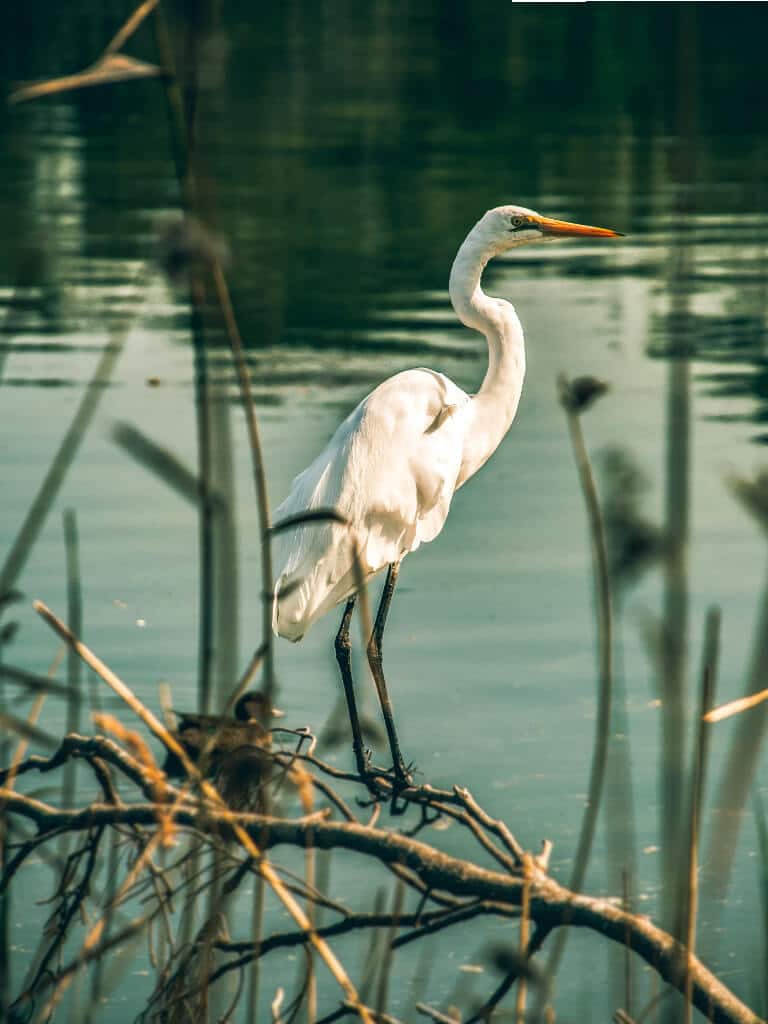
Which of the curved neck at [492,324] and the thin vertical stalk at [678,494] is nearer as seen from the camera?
the thin vertical stalk at [678,494]

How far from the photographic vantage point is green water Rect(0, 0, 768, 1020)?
17.1ft

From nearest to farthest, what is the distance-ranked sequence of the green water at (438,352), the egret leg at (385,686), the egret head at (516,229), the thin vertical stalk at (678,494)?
the thin vertical stalk at (678,494) < the egret leg at (385,686) < the egret head at (516,229) < the green water at (438,352)

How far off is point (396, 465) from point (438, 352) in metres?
5.64

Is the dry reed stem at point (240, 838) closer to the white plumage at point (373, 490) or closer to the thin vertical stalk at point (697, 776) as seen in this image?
the thin vertical stalk at point (697, 776)

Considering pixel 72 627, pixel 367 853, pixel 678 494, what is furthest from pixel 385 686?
pixel 678 494

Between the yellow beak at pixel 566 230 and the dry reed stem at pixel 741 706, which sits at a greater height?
the yellow beak at pixel 566 230

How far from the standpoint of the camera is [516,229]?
5125 mm

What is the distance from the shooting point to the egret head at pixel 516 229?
5074mm

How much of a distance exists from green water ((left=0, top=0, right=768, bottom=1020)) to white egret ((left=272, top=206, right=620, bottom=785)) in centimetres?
62

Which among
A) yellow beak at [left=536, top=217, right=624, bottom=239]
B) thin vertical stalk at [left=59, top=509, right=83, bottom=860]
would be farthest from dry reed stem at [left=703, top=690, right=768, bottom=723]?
yellow beak at [left=536, top=217, right=624, bottom=239]

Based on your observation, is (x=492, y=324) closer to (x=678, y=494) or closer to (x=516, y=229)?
(x=516, y=229)

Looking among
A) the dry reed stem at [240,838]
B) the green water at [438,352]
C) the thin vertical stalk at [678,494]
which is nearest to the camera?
the thin vertical stalk at [678,494]

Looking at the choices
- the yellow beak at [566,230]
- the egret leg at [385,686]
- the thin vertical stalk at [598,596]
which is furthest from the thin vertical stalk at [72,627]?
the yellow beak at [566,230]

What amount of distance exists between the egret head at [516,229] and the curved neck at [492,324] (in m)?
0.02
